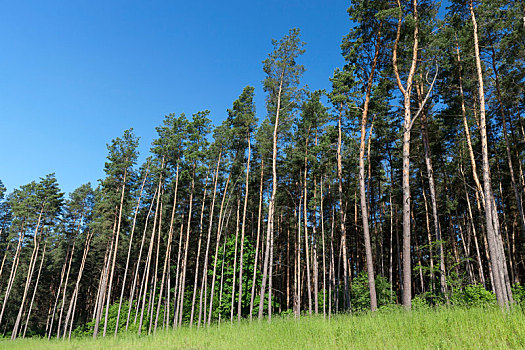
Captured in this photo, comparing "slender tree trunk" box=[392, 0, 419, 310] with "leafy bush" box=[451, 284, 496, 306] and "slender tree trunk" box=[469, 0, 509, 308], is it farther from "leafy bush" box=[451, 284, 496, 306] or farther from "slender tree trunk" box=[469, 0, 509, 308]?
"slender tree trunk" box=[469, 0, 509, 308]

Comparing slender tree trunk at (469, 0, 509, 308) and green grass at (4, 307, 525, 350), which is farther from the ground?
slender tree trunk at (469, 0, 509, 308)

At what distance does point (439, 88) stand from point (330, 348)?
16.0 m

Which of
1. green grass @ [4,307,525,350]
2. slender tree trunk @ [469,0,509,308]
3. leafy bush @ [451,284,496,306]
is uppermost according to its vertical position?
slender tree trunk @ [469,0,509,308]

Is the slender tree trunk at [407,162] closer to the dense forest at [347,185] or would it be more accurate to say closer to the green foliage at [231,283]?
the dense forest at [347,185]

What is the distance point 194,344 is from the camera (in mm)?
9750

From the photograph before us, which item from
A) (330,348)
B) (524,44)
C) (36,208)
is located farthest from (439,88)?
(36,208)

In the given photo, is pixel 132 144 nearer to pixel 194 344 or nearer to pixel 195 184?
pixel 195 184

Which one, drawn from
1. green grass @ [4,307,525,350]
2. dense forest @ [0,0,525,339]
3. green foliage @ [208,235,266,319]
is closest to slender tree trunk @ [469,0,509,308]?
dense forest @ [0,0,525,339]

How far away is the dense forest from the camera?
13.2 metres

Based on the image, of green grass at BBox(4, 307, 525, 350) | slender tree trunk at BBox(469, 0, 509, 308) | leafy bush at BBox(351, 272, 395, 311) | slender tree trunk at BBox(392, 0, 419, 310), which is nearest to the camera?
green grass at BBox(4, 307, 525, 350)

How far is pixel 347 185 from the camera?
2656 cm

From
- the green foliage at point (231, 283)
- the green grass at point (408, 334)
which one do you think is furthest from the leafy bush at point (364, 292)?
the green grass at point (408, 334)

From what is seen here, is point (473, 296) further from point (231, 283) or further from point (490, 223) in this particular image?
point (231, 283)

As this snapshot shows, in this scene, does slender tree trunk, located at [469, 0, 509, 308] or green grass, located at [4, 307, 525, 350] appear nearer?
green grass, located at [4, 307, 525, 350]
